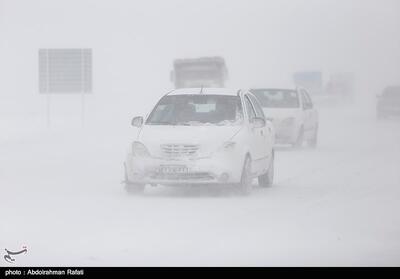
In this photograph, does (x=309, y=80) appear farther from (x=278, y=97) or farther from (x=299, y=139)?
(x=299, y=139)

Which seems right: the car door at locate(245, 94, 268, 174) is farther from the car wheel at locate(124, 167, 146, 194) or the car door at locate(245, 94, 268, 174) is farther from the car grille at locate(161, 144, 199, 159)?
the car wheel at locate(124, 167, 146, 194)

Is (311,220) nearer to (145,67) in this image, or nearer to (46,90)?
(46,90)

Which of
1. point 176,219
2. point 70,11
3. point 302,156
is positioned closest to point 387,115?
point 302,156

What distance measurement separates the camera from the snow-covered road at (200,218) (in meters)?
10.5

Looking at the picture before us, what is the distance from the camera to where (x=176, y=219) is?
530 inches

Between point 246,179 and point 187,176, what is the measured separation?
2.92 feet

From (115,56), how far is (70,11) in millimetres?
37644

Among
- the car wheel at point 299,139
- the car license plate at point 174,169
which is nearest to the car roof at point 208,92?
the car license plate at point 174,169

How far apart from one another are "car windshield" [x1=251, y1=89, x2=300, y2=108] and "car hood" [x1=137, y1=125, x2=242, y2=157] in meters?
12.9

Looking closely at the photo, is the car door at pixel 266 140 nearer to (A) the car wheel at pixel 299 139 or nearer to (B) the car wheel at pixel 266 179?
(B) the car wheel at pixel 266 179

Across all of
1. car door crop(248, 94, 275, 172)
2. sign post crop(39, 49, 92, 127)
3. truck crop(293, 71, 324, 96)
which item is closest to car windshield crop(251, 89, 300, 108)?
car door crop(248, 94, 275, 172)

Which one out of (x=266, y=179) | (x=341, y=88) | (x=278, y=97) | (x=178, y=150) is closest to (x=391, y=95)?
(x=278, y=97)

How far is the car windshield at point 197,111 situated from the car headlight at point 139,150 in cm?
72

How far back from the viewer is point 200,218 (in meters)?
13.6
